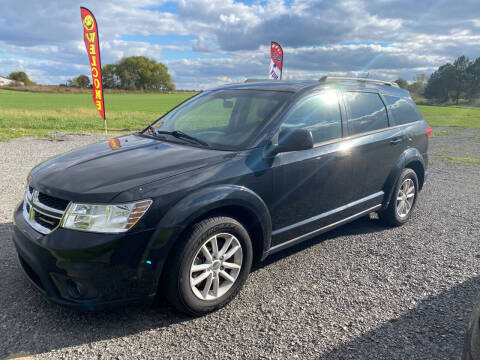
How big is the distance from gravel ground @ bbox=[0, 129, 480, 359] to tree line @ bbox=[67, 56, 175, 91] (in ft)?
338

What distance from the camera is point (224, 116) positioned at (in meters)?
3.99

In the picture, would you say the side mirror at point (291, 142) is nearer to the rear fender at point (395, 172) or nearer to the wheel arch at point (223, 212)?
the wheel arch at point (223, 212)

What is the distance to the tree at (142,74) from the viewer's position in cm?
10206

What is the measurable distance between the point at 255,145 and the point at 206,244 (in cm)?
94

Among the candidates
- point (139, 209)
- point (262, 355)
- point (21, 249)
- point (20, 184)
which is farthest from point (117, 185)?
point (20, 184)

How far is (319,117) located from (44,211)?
257cm

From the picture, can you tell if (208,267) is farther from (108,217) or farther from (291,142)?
(291,142)

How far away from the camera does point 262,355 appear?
2.47 metres

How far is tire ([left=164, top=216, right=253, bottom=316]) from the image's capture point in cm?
266

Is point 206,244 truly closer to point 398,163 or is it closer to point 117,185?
point 117,185

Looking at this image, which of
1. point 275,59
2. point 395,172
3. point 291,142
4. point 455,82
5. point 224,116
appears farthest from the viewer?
point 455,82

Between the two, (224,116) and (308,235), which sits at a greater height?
(224,116)

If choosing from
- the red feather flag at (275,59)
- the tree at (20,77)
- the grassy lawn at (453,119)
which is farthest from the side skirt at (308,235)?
the tree at (20,77)

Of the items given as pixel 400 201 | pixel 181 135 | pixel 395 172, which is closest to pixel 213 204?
pixel 181 135
